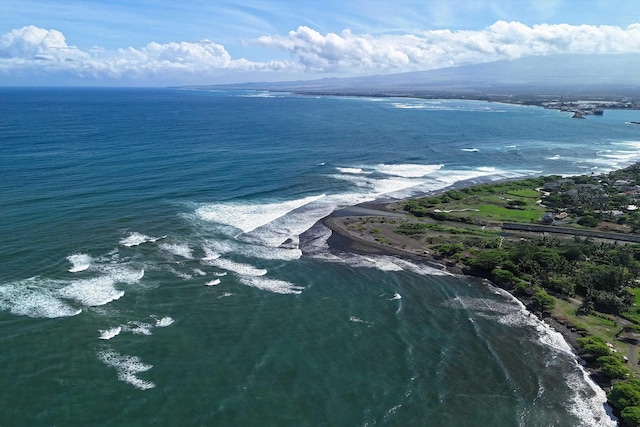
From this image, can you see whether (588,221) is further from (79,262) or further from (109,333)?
(79,262)

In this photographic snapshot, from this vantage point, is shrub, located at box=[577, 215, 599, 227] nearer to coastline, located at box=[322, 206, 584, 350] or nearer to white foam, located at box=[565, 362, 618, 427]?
coastline, located at box=[322, 206, 584, 350]

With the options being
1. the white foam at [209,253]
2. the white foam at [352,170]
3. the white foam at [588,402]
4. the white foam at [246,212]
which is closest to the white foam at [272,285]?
the white foam at [209,253]

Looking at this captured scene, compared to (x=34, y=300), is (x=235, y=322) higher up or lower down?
lower down

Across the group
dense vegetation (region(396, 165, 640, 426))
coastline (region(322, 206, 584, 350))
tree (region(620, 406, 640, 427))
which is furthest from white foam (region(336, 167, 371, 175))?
tree (region(620, 406, 640, 427))

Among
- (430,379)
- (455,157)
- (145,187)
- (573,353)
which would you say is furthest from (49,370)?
(455,157)

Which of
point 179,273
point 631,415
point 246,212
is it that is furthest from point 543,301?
point 246,212
